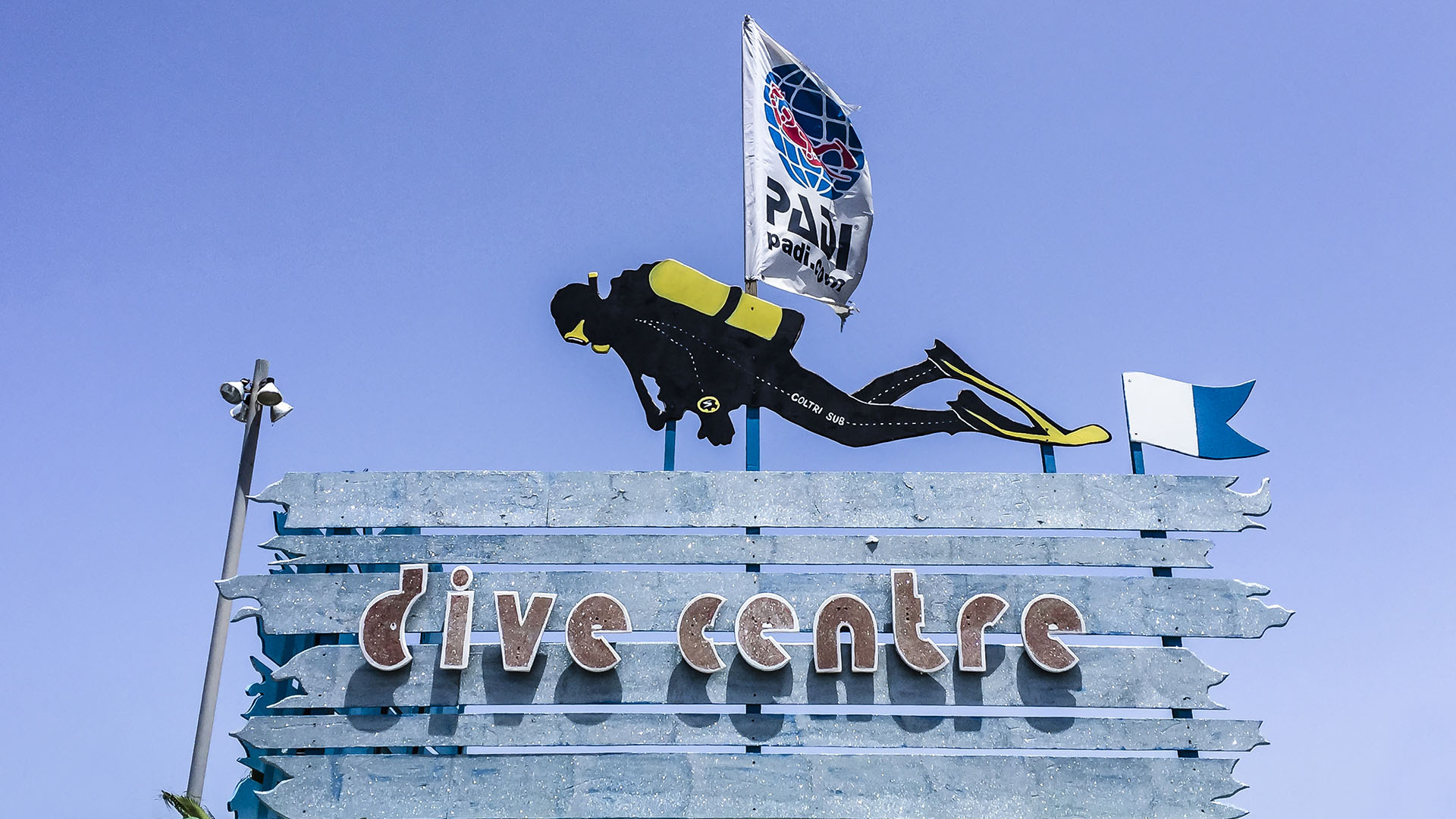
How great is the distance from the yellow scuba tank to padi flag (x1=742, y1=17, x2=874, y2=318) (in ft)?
1.59

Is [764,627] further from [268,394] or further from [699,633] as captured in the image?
[268,394]

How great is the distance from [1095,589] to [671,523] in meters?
3.95

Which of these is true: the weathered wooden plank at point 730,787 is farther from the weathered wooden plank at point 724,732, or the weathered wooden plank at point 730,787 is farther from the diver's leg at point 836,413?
the diver's leg at point 836,413

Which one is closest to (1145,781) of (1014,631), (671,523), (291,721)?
(1014,631)

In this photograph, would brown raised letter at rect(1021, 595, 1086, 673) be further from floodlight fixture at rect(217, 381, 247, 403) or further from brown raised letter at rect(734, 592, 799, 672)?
floodlight fixture at rect(217, 381, 247, 403)

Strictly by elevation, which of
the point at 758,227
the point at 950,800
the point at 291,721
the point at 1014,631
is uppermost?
the point at 758,227

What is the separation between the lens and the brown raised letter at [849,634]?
1092 cm

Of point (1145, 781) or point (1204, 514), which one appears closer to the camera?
point (1145, 781)

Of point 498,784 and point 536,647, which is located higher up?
point 536,647

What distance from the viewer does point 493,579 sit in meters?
11.2

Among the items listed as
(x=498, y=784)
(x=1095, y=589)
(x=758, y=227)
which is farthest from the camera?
(x=758, y=227)

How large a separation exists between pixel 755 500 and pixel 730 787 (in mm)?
2579

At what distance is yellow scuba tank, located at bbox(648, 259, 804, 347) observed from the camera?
41.1 feet

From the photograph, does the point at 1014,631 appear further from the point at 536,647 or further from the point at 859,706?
the point at 536,647
